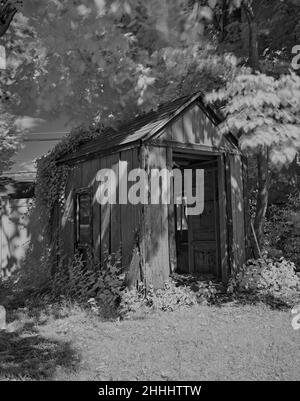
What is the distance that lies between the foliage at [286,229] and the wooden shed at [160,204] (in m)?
2.07

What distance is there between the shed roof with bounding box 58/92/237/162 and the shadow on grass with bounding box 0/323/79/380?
4355 mm

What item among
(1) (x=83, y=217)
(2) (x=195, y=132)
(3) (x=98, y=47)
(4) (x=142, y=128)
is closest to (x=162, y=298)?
(1) (x=83, y=217)

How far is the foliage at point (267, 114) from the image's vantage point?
21.1 ft

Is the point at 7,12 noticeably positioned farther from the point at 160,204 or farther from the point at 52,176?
the point at 52,176

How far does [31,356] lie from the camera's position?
5.87 meters

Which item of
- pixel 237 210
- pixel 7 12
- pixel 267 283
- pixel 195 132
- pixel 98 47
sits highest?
pixel 7 12

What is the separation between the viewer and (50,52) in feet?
15.8

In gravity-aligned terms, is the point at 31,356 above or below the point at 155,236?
below

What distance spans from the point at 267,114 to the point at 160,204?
2994mm

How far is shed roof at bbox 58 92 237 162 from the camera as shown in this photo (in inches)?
347

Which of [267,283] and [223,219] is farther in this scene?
[223,219]

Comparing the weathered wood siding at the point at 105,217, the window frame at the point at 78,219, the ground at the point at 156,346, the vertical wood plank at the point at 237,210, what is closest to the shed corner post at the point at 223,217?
the vertical wood plank at the point at 237,210

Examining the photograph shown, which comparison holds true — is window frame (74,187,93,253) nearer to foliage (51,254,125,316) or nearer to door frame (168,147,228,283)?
foliage (51,254,125,316)
